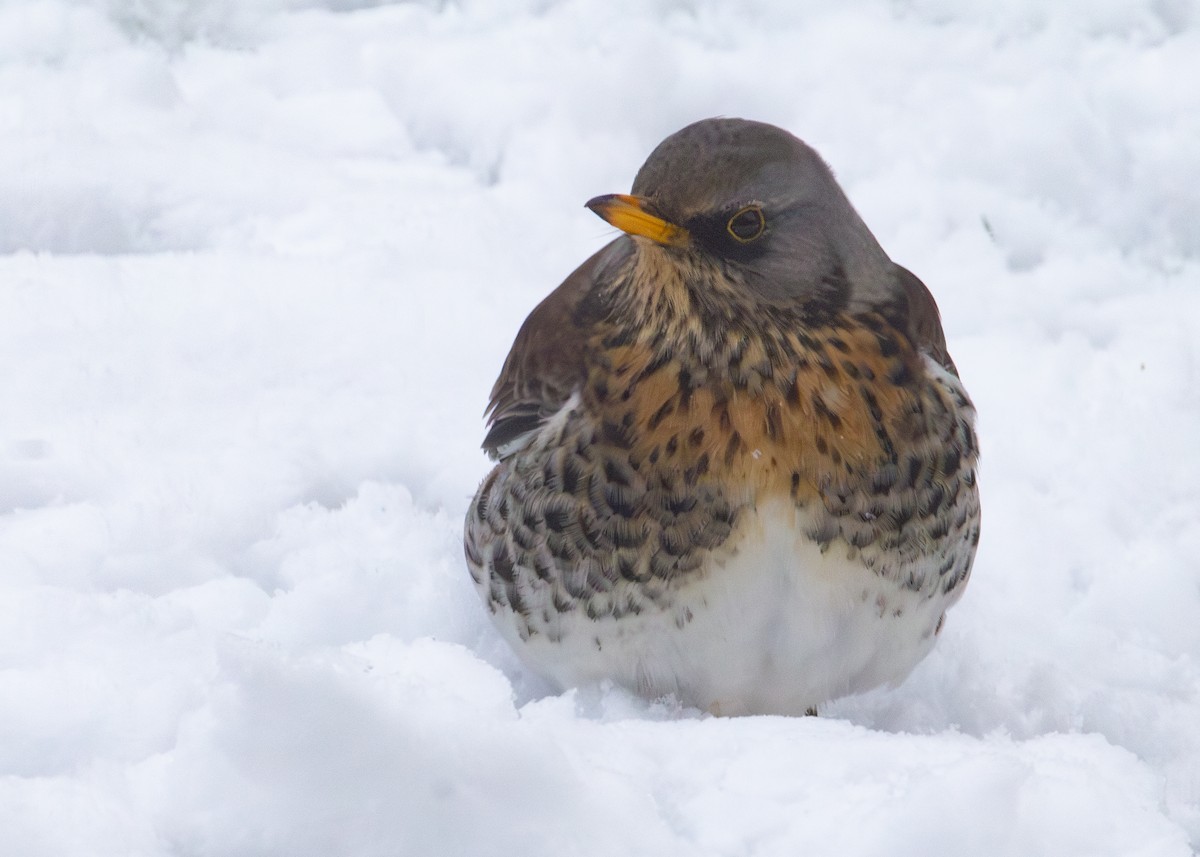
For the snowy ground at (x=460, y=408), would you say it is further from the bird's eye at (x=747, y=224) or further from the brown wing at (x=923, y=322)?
the bird's eye at (x=747, y=224)

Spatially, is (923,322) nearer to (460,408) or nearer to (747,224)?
(747,224)

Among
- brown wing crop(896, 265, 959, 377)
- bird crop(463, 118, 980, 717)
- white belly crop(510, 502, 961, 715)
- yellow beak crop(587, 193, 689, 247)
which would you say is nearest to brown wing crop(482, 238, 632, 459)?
bird crop(463, 118, 980, 717)

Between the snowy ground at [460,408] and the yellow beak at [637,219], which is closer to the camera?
the snowy ground at [460,408]

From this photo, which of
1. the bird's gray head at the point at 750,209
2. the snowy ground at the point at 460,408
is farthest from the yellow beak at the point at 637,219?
the snowy ground at the point at 460,408

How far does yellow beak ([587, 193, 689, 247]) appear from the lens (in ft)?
7.72

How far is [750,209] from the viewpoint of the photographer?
242cm

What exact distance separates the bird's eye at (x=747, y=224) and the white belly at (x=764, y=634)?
49cm

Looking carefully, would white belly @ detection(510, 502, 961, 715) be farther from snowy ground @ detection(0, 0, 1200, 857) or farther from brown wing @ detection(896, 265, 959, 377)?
brown wing @ detection(896, 265, 959, 377)

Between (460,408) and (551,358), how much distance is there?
1093mm

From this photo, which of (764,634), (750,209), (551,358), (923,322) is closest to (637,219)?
(750,209)

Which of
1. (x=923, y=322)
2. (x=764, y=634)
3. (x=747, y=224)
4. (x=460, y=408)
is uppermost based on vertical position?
(x=747, y=224)

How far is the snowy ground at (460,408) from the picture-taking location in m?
1.92

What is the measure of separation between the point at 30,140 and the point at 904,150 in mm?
3116

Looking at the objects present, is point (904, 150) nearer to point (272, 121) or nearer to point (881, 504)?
point (272, 121)
